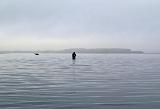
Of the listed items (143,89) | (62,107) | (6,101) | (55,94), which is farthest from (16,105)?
(143,89)

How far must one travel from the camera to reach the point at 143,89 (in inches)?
651

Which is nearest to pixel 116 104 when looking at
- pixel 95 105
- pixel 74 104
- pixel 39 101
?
pixel 95 105

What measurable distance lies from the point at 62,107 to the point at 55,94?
333 cm

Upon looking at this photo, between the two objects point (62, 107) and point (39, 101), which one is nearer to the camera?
point (62, 107)

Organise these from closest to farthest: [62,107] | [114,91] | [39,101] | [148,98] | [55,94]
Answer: [62,107]
[39,101]
[148,98]
[55,94]
[114,91]

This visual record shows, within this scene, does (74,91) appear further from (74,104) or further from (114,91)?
(74,104)

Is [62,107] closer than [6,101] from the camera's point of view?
Yes

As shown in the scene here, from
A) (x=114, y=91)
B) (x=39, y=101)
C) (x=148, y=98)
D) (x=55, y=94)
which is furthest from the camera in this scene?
(x=114, y=91)

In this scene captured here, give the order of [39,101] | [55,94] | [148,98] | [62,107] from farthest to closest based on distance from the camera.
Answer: [55,94] < [148,98] < [39,101] < [62,107]

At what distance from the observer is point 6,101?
1250 cm

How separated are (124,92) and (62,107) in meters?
5.06

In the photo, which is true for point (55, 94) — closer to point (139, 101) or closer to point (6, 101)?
point (6, 101)

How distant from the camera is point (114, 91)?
1563 centimetres

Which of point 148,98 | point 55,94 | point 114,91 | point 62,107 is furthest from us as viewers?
point 114,91
